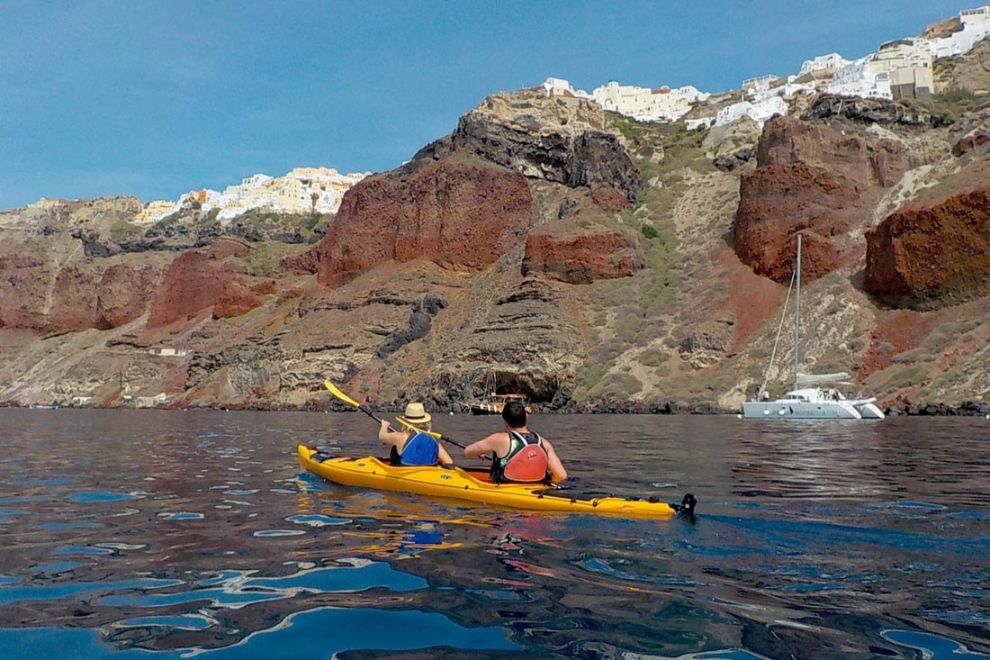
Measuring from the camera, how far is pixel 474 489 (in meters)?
9.96

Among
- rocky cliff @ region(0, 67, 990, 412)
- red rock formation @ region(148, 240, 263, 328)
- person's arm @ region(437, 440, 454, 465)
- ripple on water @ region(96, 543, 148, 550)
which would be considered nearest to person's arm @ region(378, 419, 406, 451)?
person's arm @ region(437, 440, 454, 465)

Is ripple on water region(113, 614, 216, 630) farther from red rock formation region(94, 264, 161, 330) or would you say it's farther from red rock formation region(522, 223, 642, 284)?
red rock formation region(94, 264, 161, 330)

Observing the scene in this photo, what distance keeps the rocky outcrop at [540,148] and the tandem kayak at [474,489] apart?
224ft

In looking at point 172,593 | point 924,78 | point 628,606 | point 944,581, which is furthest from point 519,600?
point 924,78

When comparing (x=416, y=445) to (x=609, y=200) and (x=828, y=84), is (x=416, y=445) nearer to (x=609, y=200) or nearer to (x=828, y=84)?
(x=609, y=200)

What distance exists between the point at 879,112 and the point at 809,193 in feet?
57.3

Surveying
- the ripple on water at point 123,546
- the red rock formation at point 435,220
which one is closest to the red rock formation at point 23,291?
the red rock formation at point 435,220

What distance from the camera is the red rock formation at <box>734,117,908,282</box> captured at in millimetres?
54906

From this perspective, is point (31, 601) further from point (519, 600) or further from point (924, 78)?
point (924, 78)

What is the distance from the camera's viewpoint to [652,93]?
138 meters

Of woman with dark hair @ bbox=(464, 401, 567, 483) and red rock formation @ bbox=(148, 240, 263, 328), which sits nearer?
woman with dark hair @ bbox=(464, 401, 567, 483)

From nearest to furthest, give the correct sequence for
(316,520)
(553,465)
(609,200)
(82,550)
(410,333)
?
(82,550) → (316,520) → (553,465) → (410,333) → (609,200)

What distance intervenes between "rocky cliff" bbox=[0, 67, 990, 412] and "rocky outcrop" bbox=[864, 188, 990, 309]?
0.43 feet

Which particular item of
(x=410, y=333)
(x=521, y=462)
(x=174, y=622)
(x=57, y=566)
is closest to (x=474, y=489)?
(x=521, y=462)
